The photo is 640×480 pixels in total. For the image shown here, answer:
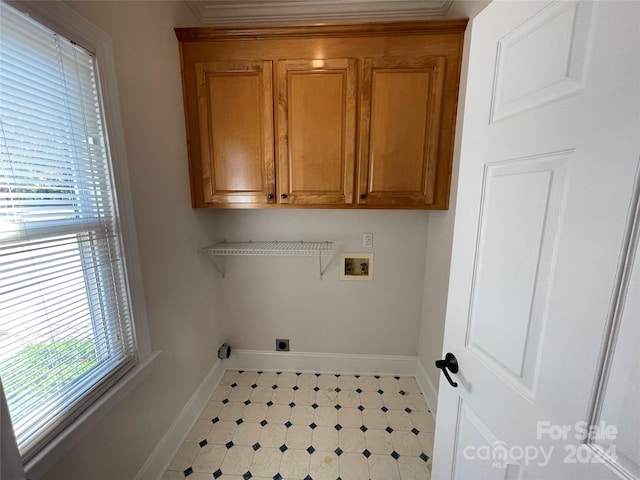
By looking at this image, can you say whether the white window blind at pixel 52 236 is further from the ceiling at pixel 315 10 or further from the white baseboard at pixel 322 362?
the white baseboard at pixel 322 362

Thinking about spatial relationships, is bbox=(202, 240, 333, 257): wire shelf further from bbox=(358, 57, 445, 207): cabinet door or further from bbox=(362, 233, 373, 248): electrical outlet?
bbox=(358, 57, 445, 207): cabinet door

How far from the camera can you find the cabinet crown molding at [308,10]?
1.53 m

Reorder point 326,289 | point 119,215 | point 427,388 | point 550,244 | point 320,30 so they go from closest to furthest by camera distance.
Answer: point 550,244 → point 119,215 → point 320,30 → point 427,388 → point 326,289

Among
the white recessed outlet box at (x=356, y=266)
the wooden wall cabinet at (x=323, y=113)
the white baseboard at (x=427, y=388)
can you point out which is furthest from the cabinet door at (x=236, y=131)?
the white baseboard at (x=427, y=388)

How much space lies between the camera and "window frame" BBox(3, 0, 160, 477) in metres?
0.78

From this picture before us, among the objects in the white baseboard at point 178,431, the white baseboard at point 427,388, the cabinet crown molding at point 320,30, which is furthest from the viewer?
the white baseboard at point 427,388

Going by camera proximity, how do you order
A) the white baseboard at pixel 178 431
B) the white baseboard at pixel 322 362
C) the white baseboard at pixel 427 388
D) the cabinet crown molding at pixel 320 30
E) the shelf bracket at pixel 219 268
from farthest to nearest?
the white baseboard at pixel 322 362 < the shelf bracket at pixel 219 268 < the white baseboard at pixel 427 388 < the cabinet crown molding at pixel 320 30 < the white baseboard at pixel 178 431

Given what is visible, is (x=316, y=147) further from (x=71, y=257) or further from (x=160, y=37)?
(x=71, y=257)

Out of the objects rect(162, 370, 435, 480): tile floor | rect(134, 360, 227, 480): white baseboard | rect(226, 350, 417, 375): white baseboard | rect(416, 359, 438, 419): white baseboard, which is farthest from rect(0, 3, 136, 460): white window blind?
rect(416, 359, 438, 419): white baseboard

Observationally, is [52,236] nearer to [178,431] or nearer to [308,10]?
[178,431]

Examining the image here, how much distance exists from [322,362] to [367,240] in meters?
1.13

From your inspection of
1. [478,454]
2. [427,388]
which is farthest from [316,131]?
[427,388]

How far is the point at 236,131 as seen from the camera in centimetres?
153

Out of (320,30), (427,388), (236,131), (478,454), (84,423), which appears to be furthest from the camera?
(427,388)
